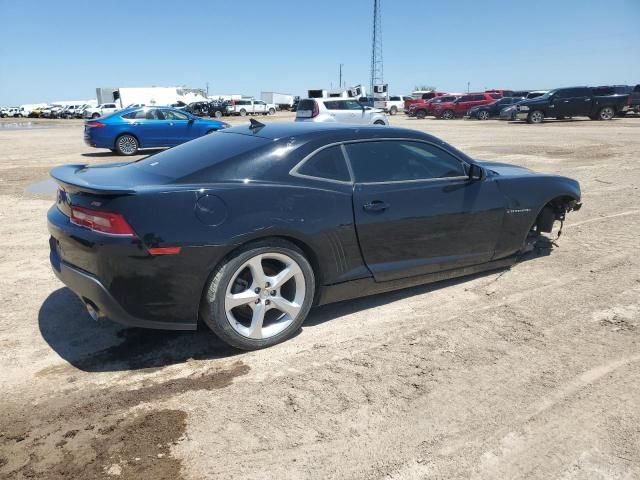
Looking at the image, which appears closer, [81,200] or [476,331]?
[81,200]

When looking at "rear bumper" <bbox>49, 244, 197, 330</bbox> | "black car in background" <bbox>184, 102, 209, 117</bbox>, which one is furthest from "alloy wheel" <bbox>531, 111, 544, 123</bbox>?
"black car in background" <bbox>184, 102, 209, 117</bbox>

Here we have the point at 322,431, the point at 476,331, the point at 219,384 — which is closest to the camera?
the point at 322,431

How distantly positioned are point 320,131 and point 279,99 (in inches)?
2647

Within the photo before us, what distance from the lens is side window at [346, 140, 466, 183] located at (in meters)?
3.77

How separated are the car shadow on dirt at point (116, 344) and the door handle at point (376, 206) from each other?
1349 mm

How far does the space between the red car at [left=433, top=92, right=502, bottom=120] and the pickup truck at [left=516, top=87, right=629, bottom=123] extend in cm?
881

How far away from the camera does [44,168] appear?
→ 1216 centimetres

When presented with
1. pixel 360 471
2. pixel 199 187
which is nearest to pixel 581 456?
pixel 360 471

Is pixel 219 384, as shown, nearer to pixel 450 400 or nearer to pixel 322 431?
pixel 322 431

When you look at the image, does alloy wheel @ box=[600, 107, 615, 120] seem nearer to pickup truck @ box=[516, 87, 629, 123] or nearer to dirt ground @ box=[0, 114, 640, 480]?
pickup truck @ box=[516, 87, 629, 123]

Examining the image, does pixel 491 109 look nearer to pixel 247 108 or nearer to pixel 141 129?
pixel 141 129

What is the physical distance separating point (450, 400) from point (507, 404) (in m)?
0.30

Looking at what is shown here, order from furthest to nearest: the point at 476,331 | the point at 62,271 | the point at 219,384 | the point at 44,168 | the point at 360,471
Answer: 1. the point at 44,168
2. the point at 476,331
3. the point at 62,271
4. the point at 219,384
5. the point at 360,471

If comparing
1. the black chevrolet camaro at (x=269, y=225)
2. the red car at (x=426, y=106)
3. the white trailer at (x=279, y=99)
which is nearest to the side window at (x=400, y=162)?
the black chevrolet camaro at (x=269, y=225)
